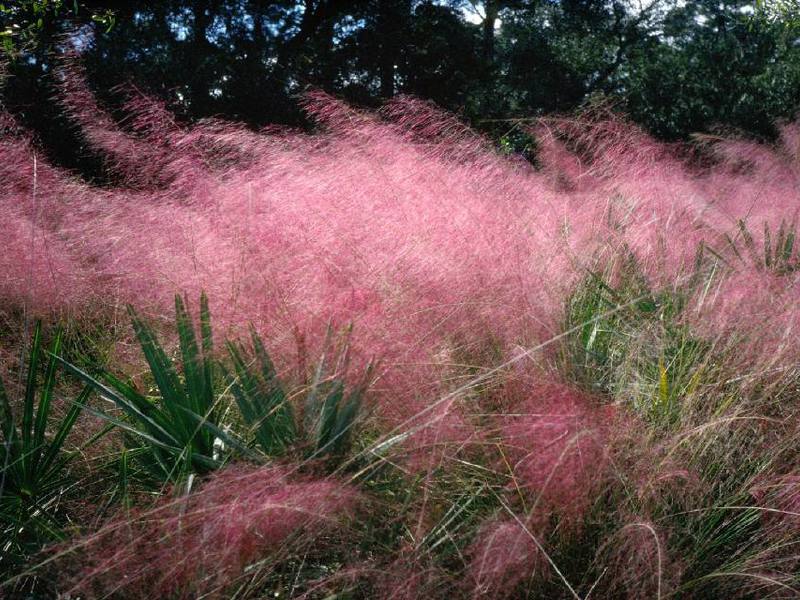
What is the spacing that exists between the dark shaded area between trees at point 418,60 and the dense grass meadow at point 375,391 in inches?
49.0

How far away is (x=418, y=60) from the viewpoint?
8.30m

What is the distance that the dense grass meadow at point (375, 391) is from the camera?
1272 mm

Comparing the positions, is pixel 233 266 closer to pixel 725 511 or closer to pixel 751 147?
pixel 725 511

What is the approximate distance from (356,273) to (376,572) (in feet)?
2.55

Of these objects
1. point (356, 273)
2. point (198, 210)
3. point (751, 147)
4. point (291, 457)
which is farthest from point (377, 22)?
point (291, 457)

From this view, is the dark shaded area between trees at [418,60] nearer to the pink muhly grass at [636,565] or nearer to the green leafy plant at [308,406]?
the green leafy plant at [308,406]

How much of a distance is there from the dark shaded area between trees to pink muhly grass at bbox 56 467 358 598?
8.02 ft

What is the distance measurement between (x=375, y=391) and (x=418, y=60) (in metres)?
7.53

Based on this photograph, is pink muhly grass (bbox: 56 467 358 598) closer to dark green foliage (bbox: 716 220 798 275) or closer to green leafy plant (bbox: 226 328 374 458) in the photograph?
green leafy plant (bbox: 226 328 374 458)

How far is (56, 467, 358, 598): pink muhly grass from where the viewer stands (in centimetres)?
117

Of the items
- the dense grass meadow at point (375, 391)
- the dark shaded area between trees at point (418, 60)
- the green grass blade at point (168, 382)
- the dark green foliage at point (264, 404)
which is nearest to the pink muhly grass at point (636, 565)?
the dense grass meadow at point (375, 391)

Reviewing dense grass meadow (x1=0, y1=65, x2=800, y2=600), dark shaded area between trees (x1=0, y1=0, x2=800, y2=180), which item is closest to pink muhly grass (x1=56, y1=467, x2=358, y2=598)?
dense grass meadow (x1=0, y1=65, x2=800, y2=600)

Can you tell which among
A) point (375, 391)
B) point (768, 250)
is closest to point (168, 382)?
point (375, 391)

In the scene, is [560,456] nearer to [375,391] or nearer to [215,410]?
[375,391]
